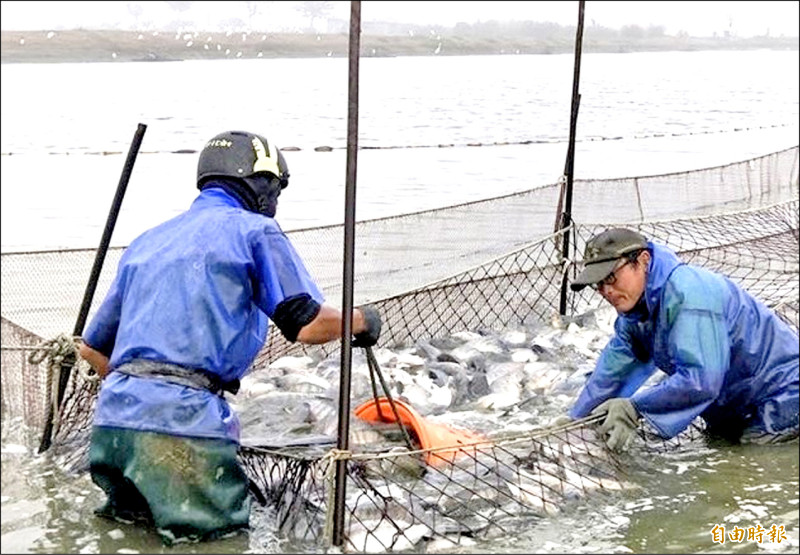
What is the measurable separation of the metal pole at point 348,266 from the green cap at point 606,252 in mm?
1427

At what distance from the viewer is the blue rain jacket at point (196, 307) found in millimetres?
4430

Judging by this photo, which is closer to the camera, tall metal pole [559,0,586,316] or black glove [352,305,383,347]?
black glove [352,305,383,347]

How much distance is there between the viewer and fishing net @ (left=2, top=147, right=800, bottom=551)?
16.3ft

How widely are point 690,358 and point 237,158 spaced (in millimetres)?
2245

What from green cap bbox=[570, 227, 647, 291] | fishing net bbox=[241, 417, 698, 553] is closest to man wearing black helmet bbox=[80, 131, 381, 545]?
fishing net bbox=[241, 417, 698, 553]

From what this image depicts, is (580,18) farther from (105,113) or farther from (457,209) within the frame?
(105,113)

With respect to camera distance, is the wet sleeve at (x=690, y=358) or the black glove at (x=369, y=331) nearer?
the black glove at (x=369, y=331)

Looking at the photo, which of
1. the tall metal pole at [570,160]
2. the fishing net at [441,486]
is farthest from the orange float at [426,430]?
the tall metal pole at [570,160]

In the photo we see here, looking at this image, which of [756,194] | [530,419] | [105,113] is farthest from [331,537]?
[105,113]

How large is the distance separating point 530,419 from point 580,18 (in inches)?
147

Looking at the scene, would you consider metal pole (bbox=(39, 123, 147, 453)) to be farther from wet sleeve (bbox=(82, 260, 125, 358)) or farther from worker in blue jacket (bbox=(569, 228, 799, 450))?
worker in blue jacket (bbox=(569, 228, 799, 450))

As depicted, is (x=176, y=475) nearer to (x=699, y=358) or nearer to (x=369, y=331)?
(x=369, y=331)

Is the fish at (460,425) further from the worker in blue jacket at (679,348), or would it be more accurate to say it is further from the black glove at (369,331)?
the black glove at (369,331)

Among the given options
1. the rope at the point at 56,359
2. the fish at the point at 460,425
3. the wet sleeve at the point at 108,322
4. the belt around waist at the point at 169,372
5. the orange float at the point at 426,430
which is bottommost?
the fish at the point at 460,425
